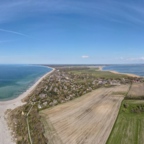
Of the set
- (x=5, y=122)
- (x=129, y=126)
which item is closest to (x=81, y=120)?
(x=129, y=126)

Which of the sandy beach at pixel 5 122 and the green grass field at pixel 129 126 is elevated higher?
the green grass field at pixel 129 126

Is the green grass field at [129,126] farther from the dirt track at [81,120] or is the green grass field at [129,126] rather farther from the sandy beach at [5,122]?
the sandy beach at [5,122]

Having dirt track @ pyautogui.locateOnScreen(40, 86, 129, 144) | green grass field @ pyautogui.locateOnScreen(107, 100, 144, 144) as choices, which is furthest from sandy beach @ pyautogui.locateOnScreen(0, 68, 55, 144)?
green grass field @ pyautogui.locateOnScreen(107, 100, 144, 144)

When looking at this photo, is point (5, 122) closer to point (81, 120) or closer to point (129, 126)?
point (81, 120)

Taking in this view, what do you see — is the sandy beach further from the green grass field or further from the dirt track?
the green grass field

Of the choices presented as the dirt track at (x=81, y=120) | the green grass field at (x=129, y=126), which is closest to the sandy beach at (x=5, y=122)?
the dirt track at (x=81, y=120)
